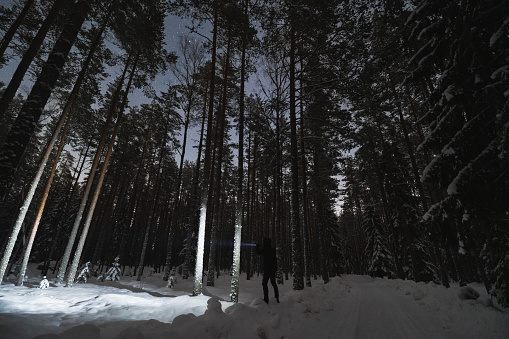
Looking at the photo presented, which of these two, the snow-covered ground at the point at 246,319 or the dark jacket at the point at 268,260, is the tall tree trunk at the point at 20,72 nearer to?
the snow-covered ground at the point at 246,319

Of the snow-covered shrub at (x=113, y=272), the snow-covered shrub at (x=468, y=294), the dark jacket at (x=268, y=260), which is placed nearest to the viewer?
the snow-covered shrub at (x=468, y=294)

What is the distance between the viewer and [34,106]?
619 cm

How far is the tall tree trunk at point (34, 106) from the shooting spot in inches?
214

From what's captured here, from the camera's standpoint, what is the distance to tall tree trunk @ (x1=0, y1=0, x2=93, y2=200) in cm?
545

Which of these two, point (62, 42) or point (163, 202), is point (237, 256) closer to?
point (62, 42)

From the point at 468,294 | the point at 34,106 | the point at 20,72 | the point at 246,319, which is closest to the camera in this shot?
the point at 246,319

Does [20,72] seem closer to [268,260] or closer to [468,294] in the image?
[268,260]

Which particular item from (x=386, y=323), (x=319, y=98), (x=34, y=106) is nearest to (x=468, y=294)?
(x=386, y=323)

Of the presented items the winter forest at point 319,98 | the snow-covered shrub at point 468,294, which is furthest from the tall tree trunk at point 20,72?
the snow-covered shrub at point 468,294

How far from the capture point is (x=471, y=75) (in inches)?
158

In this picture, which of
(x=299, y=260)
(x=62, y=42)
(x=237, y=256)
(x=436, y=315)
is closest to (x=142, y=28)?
(x=62, y=42)

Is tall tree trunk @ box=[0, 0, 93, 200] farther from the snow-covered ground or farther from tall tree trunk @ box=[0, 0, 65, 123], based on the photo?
the snow-covered ground

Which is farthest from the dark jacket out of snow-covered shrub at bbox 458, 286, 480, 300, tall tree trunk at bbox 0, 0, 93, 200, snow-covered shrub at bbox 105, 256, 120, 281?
snow-covered shrub at bbox 105, 256, 120, 281

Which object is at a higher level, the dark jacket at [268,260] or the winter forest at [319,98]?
the winter forest at [319,98]
